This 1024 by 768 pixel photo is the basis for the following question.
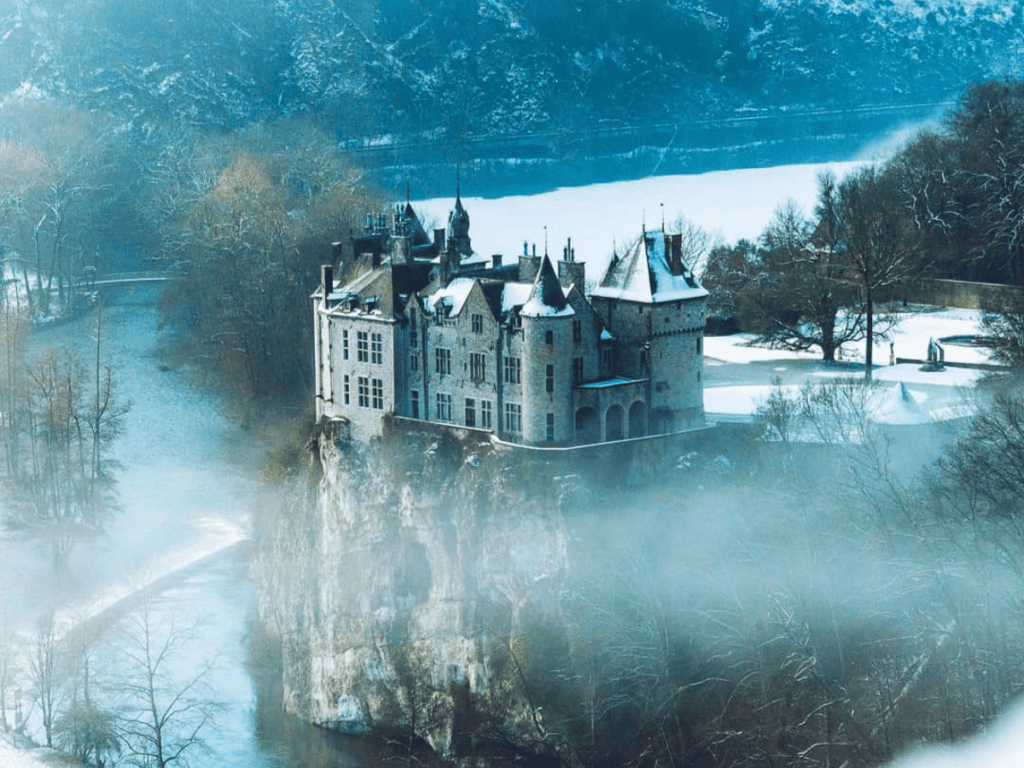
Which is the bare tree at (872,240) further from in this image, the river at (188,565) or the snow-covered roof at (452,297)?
the river at (188,565)

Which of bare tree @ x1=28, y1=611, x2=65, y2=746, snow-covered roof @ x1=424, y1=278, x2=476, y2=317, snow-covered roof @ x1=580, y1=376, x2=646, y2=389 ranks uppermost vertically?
snow-covered roof @ x1=424, y1=278, x2=476, y2=317

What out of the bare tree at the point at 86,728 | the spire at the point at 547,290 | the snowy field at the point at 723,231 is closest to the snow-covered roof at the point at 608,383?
the spire at the point at 547,290

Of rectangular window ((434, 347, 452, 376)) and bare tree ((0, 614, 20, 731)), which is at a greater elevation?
rectangular window ((434, 347, 452, 376))

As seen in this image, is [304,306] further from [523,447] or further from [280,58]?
[280,58]

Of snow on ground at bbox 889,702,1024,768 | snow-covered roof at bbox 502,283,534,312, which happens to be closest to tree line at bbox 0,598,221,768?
snow-covered roof at bbox 502,283,534,312

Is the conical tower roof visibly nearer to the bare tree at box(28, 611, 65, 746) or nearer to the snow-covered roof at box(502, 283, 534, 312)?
the snow-covered roof at box(502, 283, 534, 312)

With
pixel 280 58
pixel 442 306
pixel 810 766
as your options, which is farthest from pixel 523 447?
pixel 280 58
